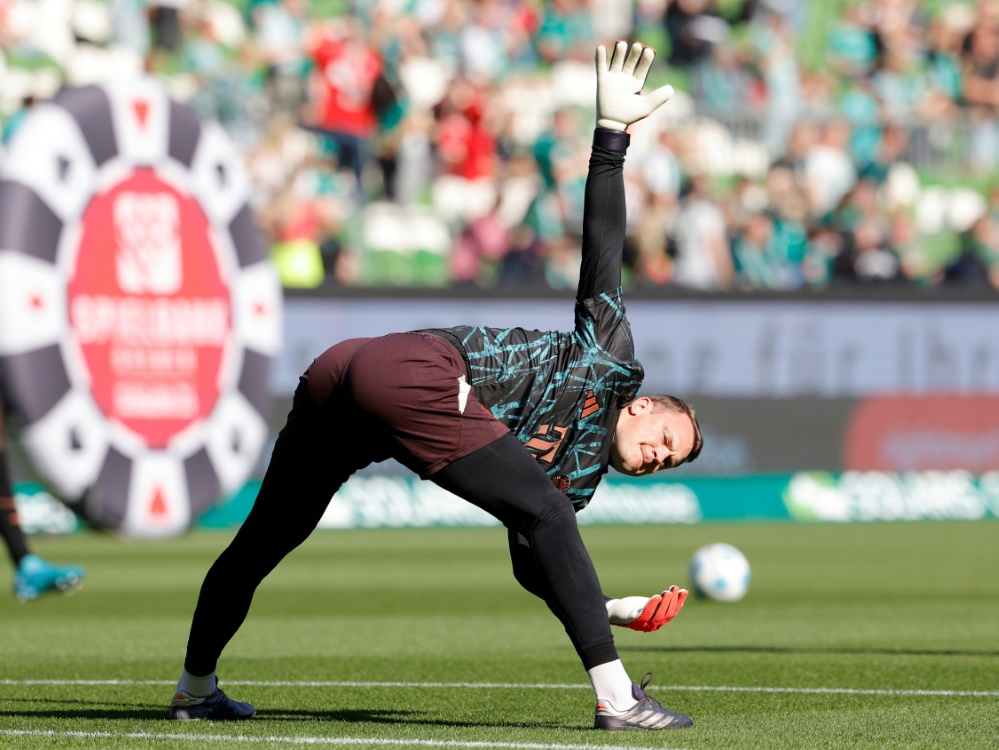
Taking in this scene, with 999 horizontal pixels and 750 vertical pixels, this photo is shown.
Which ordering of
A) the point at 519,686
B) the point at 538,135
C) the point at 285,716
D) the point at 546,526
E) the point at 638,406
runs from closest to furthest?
the point at 546,526, the point at 638,406, the point at 285,716, the point at 519,686, the point at 538,135

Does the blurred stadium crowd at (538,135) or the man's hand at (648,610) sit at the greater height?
the blurred stadium crowd at (538,135)

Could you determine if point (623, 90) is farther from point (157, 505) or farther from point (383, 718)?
point (157, 505)

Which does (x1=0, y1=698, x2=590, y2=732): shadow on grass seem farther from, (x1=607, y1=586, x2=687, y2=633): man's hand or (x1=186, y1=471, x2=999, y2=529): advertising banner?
(x1=186, y1=471, x2=999, y2=529): advertising banner

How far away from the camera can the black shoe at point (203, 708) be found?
20.0ft

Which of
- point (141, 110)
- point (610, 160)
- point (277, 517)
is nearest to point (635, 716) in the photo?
point (277, 517)

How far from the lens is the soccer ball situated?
36.6 feet

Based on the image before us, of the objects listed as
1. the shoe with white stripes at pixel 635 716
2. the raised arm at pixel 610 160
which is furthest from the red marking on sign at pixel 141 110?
the shoe with white stripes at pixel 635 716

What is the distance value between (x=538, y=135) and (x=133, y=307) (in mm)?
7697

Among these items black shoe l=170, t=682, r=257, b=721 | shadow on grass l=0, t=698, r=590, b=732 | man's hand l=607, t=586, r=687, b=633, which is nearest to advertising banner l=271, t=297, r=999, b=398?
shadow on grass l=0, t=698, r=590, b=732

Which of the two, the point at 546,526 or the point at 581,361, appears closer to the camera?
the point at 546,526

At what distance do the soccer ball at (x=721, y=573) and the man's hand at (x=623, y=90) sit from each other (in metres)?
5.77

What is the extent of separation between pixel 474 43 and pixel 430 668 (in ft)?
51.6

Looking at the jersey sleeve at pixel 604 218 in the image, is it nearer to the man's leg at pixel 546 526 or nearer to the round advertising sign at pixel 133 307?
the man's leg at pixel 546 526

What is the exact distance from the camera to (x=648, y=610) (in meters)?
5.75
